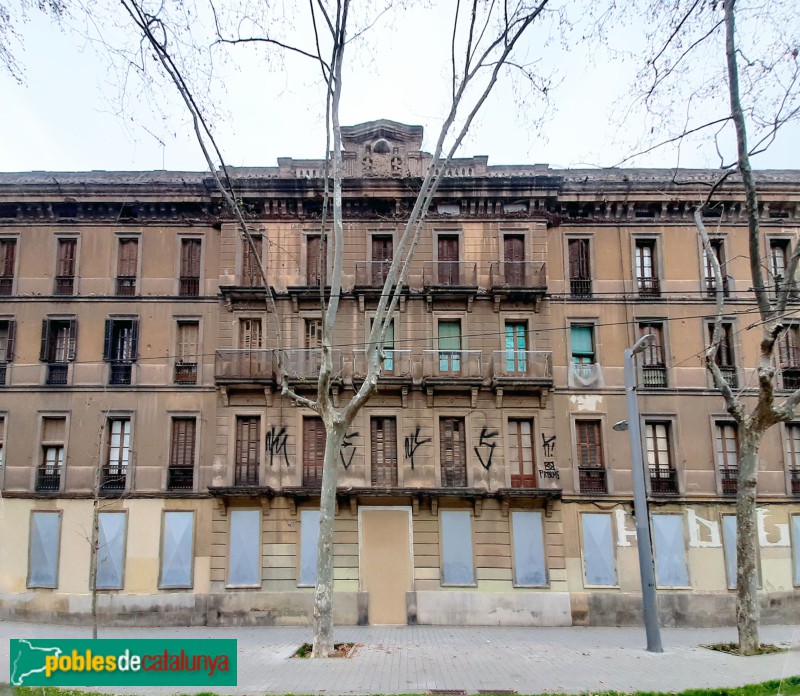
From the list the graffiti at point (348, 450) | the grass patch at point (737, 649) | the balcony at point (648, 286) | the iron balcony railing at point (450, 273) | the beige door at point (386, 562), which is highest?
the iron balcony railing at point (450, 273)

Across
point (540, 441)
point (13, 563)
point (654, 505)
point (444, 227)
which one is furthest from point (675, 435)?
point (13, 563)

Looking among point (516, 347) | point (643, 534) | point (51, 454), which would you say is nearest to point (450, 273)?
point (516, 347)

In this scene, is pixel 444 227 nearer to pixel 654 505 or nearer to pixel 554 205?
pixel 554 205

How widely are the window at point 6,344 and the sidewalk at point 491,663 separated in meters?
7.86

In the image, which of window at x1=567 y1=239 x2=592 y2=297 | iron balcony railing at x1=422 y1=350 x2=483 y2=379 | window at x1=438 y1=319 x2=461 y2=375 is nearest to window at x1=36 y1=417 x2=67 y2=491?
iron balcony railing at x1=422 y1=350 x2=483 y2=379

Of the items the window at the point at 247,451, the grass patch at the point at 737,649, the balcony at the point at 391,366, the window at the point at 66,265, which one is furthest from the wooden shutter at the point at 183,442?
the grass patch at the point at 737,649

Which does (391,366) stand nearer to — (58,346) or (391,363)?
(391,363)

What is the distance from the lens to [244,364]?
70.0ft

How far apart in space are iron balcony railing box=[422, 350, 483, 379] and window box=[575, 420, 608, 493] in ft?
12.2

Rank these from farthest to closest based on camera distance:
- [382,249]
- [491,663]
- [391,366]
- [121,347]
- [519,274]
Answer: [382,249] < [519,274] < [121,347] < [391,366] < [491,663]

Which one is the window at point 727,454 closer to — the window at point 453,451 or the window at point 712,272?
the window at point 712,272

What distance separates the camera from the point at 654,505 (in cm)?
2069

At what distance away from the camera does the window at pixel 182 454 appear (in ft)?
68.6

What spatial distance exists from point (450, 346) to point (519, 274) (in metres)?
3.26
